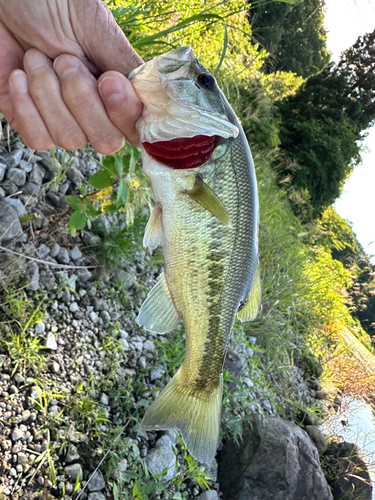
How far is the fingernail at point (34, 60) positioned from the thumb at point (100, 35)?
0.16 m

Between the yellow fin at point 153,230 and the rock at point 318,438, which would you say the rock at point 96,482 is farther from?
the rock at point 318,438

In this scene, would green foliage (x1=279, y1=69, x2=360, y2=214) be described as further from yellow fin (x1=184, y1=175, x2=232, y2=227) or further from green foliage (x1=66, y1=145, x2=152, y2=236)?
yellow fin (x1=184, y1=175, x2=232, y2=227)

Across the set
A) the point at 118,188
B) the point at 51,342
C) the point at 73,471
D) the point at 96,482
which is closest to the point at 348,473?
the point at 96,482

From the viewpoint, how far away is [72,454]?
6.93 ft

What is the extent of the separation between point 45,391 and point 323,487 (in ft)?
8.63

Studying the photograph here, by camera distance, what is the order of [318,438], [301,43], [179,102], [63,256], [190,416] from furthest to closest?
[301,43]
[318,438]
[63,256]
[190,416]
[179,102]

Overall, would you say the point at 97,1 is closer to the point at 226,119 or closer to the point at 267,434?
the point at 226,119

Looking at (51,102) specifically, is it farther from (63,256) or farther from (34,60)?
(63,256)

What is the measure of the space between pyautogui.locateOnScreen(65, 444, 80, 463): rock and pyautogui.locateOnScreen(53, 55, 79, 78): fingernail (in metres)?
1.81

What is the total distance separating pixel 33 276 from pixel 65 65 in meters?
1.39

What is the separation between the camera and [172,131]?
1.28 m

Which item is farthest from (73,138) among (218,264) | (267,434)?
(267,434)

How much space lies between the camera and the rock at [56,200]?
2815mm

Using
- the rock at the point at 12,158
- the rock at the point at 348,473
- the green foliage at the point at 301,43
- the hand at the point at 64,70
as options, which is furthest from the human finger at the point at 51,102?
the green foliage at the point at 301,43
